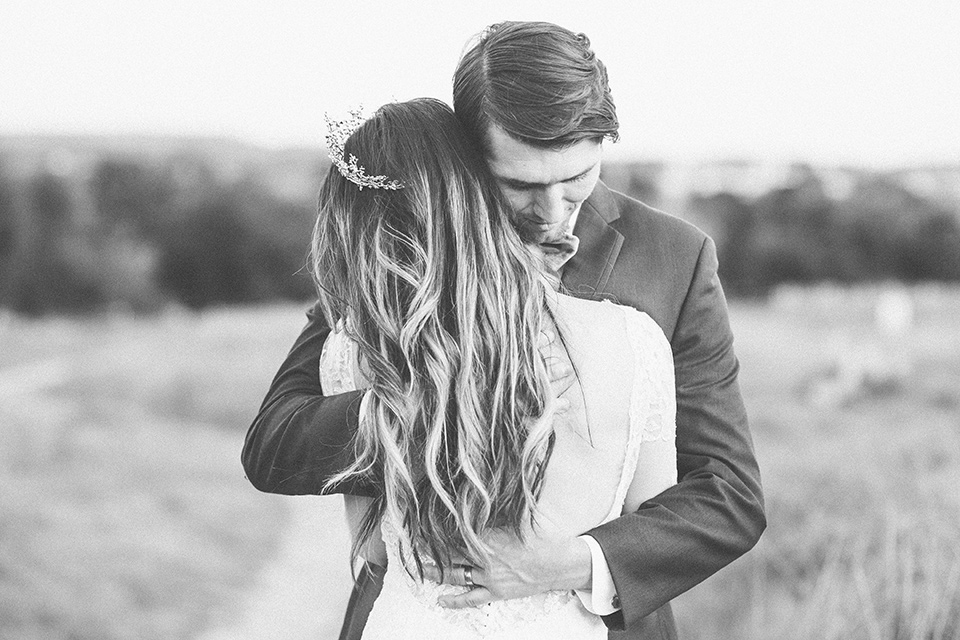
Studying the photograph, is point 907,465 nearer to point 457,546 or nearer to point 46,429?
point 457,546

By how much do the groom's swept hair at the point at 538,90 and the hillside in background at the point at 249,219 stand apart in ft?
25.7

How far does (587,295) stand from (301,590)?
3.73 meters

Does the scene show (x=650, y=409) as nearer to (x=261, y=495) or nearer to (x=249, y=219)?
(x=261, y=495)

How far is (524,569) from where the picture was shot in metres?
1.76

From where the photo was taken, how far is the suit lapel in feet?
7.01

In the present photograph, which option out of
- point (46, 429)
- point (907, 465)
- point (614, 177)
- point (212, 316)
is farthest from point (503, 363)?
point (212, 316)

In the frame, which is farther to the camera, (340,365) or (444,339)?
(340,365)

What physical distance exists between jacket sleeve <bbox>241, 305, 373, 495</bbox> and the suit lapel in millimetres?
566

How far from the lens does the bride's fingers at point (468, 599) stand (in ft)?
5.91

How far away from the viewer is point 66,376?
9.43 m

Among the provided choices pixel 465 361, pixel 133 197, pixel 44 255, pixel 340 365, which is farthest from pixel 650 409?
pixel 133 197

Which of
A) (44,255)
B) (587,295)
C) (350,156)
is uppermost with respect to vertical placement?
(350,156)

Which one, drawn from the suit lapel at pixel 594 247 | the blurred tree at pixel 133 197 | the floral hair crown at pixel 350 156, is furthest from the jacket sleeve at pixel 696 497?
the blurred tree at pixel 133 197

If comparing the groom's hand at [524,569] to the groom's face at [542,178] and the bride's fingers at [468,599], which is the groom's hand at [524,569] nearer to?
the bride's fingers at [468,599]
